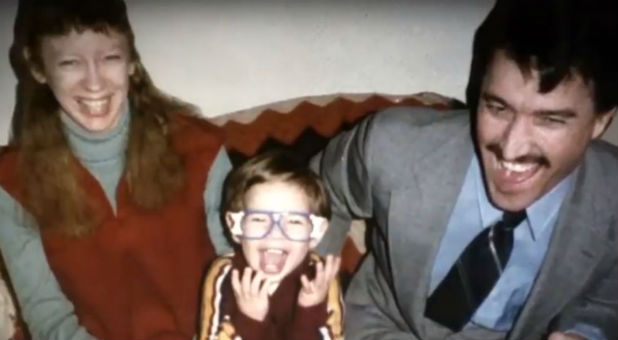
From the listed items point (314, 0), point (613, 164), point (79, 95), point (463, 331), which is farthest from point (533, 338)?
point (79, 95)

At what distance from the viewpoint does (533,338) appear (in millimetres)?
944

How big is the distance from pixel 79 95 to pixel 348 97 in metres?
0.35

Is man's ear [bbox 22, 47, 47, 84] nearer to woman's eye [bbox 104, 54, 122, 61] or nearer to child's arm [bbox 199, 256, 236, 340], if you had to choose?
woman's eye [bbox 104, 54, 122, 61]

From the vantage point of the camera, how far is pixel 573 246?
906mm

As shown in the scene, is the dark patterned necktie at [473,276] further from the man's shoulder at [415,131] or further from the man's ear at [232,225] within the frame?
the man's ear at [232,225]

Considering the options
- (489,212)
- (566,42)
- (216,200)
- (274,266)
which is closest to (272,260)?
(274,266)

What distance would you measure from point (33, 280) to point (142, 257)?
0.12 m

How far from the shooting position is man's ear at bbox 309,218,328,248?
2.80ft

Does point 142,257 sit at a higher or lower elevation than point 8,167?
lower

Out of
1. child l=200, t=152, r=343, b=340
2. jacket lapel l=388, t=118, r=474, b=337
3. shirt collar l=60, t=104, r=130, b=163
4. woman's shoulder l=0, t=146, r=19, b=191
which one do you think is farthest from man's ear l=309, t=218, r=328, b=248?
woman's shoulder l=0, t=146, r=19, b=191

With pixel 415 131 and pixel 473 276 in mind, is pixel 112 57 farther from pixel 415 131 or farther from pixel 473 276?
pixel 473 276

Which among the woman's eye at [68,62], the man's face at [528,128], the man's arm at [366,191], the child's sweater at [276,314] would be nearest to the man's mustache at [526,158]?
the man's face at [528,128]

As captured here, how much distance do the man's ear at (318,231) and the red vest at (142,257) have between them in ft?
0.53

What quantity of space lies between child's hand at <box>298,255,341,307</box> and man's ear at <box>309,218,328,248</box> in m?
→ 0.02
